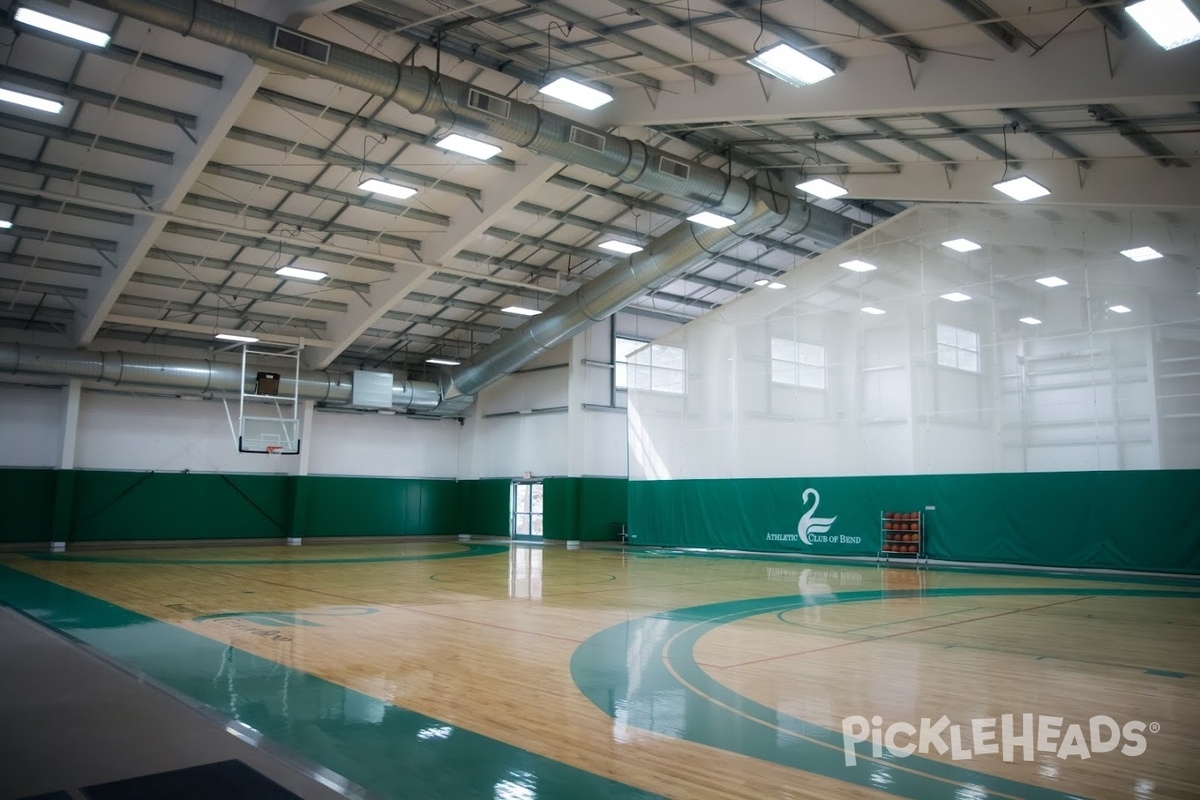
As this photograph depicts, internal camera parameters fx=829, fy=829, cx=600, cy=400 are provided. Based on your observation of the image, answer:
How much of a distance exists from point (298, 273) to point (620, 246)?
7891mm

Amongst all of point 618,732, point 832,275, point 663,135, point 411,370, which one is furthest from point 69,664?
point 411,370

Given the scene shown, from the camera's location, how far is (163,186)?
52.4ft

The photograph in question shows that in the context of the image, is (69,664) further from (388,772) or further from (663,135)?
(663,135)

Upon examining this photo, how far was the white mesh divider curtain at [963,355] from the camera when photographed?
15359 millimetres

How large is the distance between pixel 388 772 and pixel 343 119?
43.7 feet

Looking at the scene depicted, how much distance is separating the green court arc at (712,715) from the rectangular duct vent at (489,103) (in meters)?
8.18

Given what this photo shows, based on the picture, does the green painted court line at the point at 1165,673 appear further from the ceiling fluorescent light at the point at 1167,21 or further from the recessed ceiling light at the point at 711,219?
the recessed ceiling light at the point at 711,219

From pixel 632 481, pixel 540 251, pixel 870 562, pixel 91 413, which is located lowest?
pixel 870 562

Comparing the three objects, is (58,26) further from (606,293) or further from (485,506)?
(485,506)

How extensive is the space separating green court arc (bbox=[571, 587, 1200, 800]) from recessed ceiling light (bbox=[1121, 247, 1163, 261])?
448 inches

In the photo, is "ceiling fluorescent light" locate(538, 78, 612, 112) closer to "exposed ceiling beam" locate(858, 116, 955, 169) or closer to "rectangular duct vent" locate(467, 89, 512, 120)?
"rectangular duct vent" locate(467, 89, 512, 120)

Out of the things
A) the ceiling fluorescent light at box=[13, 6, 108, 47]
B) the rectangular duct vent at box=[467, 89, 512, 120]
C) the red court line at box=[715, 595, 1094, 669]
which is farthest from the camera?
the rectangular duct vent at box=[467, 89, 512, 120]

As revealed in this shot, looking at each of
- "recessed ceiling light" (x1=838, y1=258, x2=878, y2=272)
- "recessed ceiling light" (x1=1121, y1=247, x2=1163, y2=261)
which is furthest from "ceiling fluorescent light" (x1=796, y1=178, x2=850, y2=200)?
"recessed ceiling light" (x1=1121, y1=247, x2=1163, y2=261)

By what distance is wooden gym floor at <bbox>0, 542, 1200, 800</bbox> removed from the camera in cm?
426
